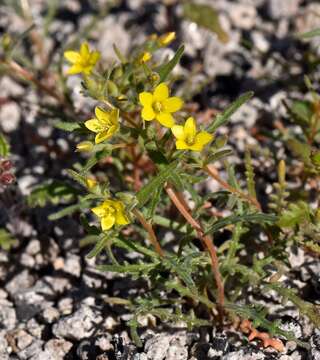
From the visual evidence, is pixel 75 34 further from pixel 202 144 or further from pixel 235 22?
pixel 202 144

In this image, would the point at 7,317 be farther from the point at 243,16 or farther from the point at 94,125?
the point at 243,16

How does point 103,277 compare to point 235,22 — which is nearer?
point 103,277

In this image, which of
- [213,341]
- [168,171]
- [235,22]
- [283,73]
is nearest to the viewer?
[168,171]

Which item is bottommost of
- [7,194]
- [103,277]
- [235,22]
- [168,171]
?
[103,277]

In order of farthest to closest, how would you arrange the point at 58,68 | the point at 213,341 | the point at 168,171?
1. the point at 58,68
2. the point at 213,341
3. the point at 168,171

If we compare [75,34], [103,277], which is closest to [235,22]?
[75,34]

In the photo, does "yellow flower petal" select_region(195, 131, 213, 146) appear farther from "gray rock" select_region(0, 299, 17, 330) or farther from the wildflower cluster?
"gray rock" select_region(0, 299, 17, 330)

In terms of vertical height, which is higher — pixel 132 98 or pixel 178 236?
pixel 132 98
